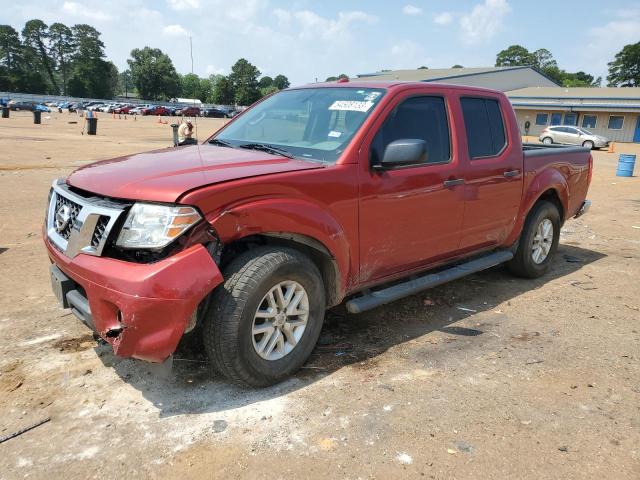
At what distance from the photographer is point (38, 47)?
127562 millimetres

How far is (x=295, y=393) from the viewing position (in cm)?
329

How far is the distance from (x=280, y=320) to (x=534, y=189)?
3.29 m

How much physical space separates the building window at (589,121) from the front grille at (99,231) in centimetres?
5211

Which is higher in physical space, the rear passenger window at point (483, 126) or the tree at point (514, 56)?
the tree at point (514, 56)

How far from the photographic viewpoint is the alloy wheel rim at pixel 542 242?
5.68 metres

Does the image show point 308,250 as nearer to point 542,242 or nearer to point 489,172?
point 489,172

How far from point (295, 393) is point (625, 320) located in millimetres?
3157

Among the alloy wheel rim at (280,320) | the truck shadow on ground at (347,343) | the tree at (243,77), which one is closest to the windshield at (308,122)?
the alloy wheel rim at (280,320)

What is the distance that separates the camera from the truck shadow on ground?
3229 millimetres

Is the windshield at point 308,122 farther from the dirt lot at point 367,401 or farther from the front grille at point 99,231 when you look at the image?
the dirt lot at point 367,401

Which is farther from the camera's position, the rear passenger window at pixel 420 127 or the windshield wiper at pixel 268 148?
the rear passenger window at pixel 420 127

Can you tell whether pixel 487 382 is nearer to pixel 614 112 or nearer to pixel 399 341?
pixel 399 341

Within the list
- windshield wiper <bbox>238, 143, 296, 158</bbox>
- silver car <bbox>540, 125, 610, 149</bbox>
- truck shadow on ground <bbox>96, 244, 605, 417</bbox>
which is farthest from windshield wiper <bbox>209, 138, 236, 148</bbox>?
silver car <bbox>540, 125, 610, 149</bbox>

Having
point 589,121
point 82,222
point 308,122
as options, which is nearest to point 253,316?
point 82,222
